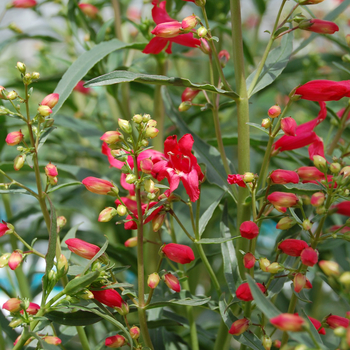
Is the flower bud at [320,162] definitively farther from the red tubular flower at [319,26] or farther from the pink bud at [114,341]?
the pink bud at [114,341]

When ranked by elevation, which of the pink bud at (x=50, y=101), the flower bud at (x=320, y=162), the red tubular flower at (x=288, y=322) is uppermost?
the pink bud at (x=50, y=101)

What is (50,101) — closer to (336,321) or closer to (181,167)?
(181,167)

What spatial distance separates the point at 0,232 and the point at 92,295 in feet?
0.51

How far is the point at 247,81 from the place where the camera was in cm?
62

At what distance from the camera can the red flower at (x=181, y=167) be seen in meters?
0.53

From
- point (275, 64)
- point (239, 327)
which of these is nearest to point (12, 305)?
point (239, 327)

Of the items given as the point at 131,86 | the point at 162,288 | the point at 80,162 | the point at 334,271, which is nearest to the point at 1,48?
the point at 131,86

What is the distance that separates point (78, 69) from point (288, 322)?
1.59ft

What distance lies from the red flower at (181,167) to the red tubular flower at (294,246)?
0.13 m

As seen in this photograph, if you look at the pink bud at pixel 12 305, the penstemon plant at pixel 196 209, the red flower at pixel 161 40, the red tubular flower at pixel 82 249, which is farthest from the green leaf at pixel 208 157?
the pink bud at pixel 12 305

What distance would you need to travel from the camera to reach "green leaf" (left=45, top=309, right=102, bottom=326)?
493 mm

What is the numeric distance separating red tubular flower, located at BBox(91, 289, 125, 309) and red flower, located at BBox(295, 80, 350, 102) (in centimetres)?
36

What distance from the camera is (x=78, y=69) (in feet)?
2.10

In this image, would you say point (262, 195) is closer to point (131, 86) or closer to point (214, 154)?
point (214, 154)
